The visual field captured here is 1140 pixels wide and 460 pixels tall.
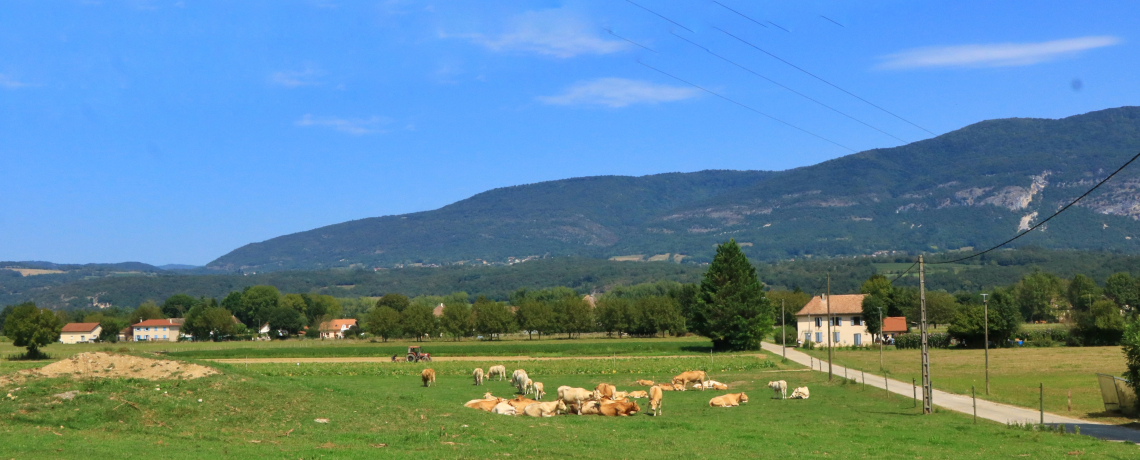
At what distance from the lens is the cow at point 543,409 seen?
2885 centimetres

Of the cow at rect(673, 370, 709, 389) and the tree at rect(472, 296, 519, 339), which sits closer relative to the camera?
the cow at rect(673, 370, 709, 389)

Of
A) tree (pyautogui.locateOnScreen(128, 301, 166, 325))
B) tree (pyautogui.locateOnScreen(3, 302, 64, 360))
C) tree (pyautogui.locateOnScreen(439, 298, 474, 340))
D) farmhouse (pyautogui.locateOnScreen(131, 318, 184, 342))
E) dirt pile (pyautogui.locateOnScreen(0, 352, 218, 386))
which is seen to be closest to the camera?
dirt pile (pyautogui.locateOnScreen(0, 352, 218, 386))

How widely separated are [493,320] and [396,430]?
349ft

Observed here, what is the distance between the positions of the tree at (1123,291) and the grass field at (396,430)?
4794 inches

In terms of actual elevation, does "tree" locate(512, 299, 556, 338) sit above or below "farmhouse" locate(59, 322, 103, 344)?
above

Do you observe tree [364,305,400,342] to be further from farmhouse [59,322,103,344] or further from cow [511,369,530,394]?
cow [511,369,530,394]

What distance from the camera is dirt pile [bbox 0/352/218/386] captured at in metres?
25.0

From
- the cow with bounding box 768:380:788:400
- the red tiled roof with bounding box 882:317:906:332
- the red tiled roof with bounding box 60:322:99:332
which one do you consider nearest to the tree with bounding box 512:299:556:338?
the red tiled roof with bounding box 882:317:906:332

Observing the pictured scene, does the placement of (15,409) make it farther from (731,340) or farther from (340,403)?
(731,340)

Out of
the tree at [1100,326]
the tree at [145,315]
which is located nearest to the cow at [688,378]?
the tree at [1100,326]

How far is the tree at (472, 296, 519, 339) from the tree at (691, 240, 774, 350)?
4668 cm

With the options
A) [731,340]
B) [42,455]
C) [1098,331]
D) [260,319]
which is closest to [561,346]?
[731,340]

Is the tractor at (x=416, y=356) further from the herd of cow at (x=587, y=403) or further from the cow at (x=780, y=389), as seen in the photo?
the cow at (x=780, y=389)

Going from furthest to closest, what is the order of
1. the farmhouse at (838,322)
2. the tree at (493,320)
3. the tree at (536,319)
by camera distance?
the tree at (536,319)
the tree at (493,320)
the farmhouse at (838,322)
